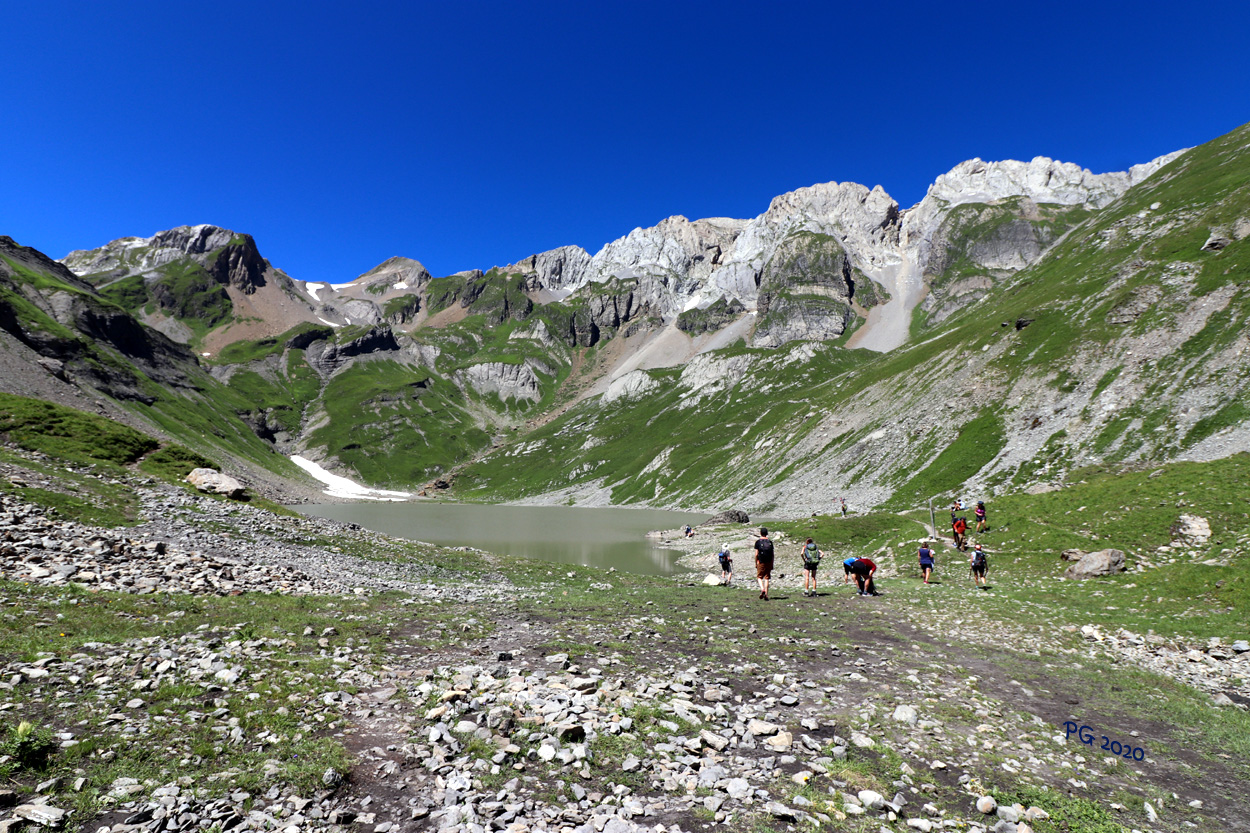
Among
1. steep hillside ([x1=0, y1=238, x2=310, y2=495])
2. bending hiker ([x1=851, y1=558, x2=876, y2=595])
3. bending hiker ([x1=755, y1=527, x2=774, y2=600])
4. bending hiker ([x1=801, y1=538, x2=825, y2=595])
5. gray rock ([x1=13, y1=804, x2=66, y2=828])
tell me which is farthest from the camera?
steep hillside ([x1=0, y1=238, x2=310, y2=495])

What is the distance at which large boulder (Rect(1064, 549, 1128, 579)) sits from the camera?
2873cm

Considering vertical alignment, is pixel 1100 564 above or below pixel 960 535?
below

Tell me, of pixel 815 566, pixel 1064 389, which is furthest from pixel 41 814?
pixel 1064 389

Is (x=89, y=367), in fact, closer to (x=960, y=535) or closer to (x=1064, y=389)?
(x=960, y=535)

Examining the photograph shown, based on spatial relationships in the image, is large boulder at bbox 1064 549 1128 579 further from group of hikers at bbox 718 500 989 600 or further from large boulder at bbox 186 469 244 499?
large boulder at bbox 186 469 244 499

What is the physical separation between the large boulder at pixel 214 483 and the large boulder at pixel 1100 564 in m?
59.7

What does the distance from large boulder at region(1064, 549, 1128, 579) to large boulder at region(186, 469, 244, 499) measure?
59.7 meters

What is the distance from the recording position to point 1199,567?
24500 millimetres

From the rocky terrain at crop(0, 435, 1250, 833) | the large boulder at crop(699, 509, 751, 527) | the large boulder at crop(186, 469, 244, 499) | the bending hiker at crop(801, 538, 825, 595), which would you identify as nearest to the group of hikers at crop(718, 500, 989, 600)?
the bending hiker at crop(801, 538, 825, 595)

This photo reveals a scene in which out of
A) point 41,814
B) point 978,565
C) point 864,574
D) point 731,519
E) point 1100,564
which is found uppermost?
point 41,814

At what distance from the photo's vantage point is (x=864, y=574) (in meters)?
30.9

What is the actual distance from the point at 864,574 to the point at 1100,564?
40.7ft

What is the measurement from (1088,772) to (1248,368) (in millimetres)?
93772

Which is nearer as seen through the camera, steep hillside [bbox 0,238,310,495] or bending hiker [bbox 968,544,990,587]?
bending hiker [bbox 968,544,990,587]
